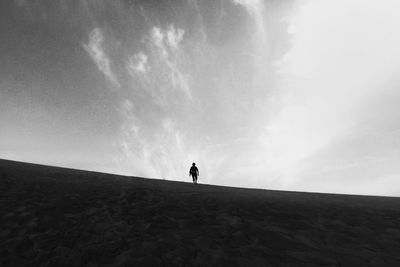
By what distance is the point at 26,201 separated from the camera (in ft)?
25.1

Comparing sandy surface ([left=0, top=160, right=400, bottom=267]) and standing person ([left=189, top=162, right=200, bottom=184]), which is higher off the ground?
standing person ([left=189, top=162, right=200, bottom=184])

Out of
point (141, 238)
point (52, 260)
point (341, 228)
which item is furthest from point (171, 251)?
point (341, 228)

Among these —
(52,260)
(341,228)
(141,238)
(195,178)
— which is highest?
(195,178)

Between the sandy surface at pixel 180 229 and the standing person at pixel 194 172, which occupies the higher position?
the standing person at pixel 194 172

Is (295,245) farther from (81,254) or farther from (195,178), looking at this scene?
(195,178)

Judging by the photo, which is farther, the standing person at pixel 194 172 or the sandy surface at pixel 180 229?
the standing person at pixel 194 172

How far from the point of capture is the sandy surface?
16.3 ft

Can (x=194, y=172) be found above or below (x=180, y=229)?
above

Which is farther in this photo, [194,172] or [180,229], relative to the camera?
[194,172]

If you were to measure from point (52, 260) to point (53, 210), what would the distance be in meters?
2.56

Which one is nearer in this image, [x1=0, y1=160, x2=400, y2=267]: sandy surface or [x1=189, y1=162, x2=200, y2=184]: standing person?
[x1=0, y1=160, x2=400, y2=267]: sandy surface

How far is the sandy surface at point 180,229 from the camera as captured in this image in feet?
16.3

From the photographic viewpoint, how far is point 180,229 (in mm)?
6301

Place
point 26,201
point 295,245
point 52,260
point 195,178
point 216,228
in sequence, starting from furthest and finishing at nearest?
point 195,178 < point 26,201 < point 216,228 < point 295,245 < point 52,260
